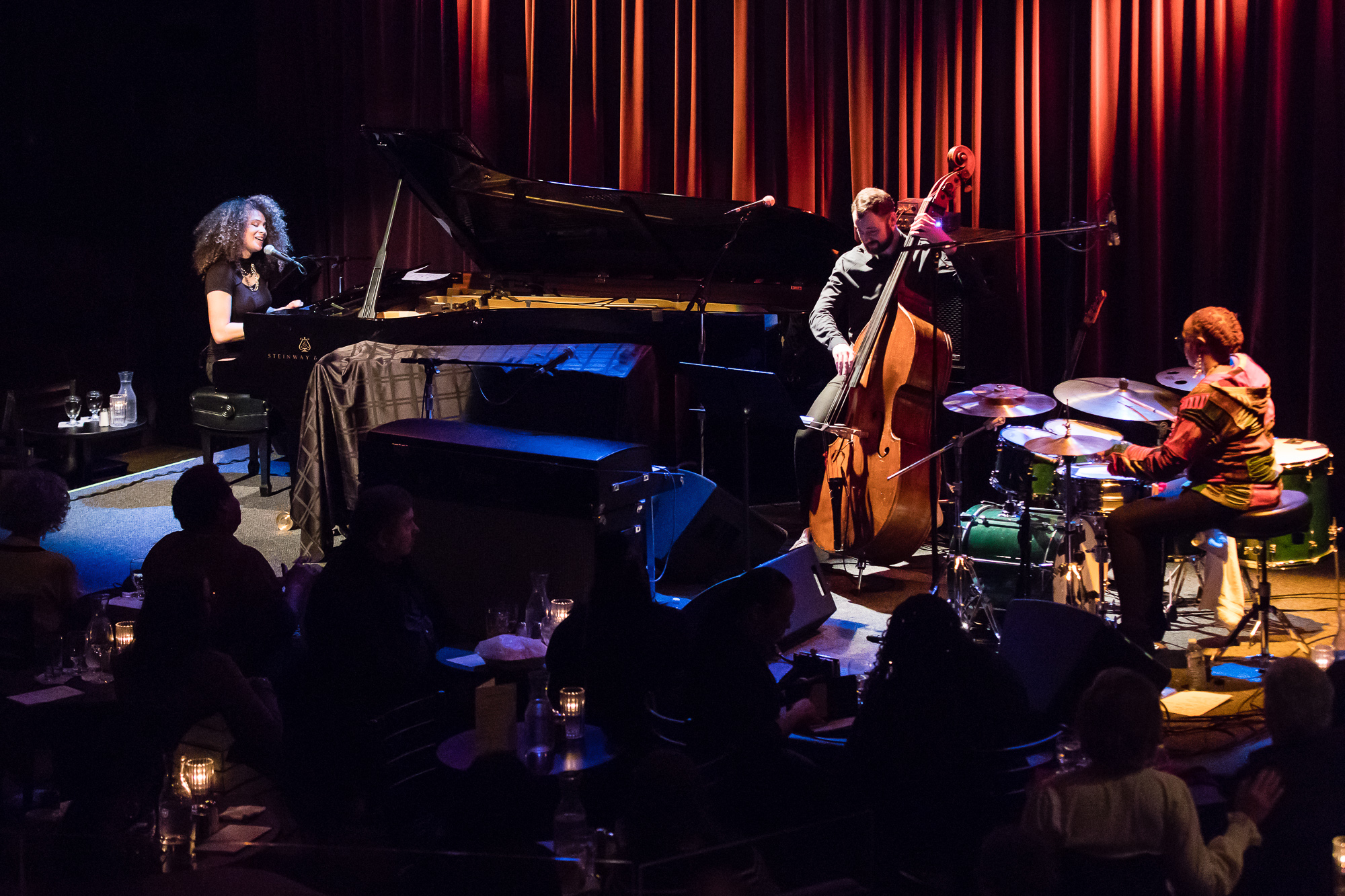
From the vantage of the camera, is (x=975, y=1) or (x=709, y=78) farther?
(x=709, y=78)

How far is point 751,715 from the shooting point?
8.90 ft

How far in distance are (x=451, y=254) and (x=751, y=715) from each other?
6.60m

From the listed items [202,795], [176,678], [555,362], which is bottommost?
[202,795]

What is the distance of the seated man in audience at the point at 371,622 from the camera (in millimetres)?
3023

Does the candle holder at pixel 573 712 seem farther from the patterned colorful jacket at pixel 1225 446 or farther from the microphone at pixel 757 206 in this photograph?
the microphone at pixel 757 206

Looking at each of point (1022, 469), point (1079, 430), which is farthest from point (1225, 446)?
point (1022, 469)

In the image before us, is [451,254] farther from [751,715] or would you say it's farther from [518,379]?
[751,715]

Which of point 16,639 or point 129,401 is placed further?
point 129,401

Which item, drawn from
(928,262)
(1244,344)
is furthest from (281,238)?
(1244,344)

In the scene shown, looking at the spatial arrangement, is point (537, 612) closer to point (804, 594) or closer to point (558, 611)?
point (558, 611)

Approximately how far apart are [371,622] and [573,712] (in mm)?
633

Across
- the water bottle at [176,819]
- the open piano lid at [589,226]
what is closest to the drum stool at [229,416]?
the open piano lid at [589,226]

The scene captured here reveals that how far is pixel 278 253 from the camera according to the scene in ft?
24.3

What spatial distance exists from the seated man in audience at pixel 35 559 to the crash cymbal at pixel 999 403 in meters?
3.04
